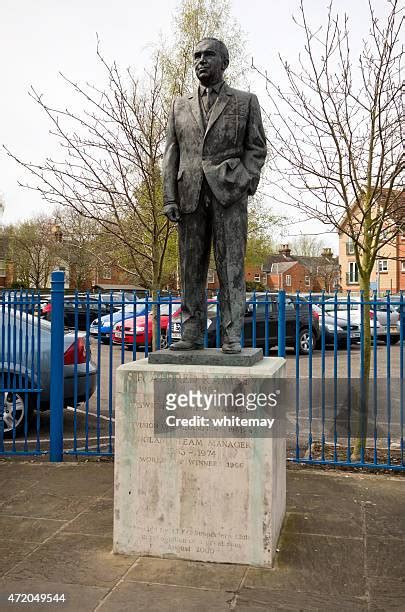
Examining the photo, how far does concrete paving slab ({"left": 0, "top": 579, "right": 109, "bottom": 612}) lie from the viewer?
3293 mm

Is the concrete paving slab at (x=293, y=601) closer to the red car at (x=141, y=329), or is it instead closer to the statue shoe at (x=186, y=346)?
the statue shoe at (x=186, y=346)

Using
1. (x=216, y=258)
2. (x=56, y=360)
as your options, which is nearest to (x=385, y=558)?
(x=216, y=258)

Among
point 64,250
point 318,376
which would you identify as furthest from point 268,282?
point 318,376

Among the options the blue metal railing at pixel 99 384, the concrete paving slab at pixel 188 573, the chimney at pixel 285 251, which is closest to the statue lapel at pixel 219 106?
the blue metal railing at pixel 99 384

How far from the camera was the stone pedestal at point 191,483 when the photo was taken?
12.6ft

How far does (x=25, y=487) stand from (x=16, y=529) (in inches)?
42.0

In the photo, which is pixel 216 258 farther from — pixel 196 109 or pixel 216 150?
pixel 196 109

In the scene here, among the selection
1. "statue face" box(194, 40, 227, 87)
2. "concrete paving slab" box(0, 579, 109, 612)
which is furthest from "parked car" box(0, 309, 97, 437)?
"statue face" box(194, 40, 227, 87)

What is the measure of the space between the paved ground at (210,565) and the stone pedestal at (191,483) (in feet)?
0.43

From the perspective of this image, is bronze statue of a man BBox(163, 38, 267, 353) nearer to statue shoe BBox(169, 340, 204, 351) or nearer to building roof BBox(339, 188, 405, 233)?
statue shoe BBox(169, 340, 204, 351)

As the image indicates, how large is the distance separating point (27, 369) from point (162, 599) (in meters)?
4.03

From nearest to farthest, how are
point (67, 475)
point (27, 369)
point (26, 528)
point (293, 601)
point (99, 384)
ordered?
point (293, 601) → point (26, 528) → point (67, 475) → point (99, 384) → point (27, 369)

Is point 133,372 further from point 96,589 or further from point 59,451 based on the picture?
point 59,451

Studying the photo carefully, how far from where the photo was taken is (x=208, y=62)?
13.7 ft
